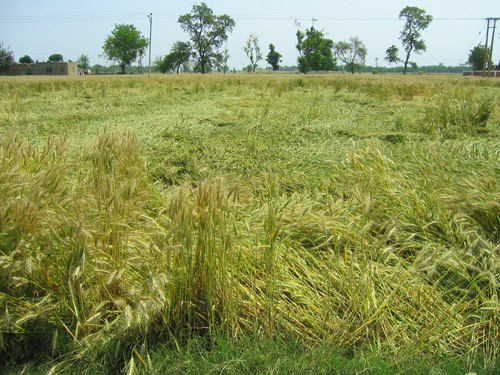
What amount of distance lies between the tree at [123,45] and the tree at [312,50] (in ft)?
108

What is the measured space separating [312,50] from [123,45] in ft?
122

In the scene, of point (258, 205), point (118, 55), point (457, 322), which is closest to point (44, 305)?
point (258, 205)

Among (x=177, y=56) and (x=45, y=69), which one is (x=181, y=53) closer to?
(x=177, y=56)

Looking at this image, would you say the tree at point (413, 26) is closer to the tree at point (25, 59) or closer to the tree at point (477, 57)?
the tree at point (477, 57)

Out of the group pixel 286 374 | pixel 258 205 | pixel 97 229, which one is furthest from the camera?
pixel 258 205

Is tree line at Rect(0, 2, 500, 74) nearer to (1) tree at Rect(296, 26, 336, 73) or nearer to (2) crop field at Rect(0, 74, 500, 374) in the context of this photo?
(1) tree at Rect(296, 26, 336, 73)

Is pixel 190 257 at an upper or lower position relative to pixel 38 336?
upper

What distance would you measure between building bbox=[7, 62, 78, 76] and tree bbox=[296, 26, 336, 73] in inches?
1545

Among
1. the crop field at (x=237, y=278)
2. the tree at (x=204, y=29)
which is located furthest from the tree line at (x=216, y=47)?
the crop field at (x=237, y=278)

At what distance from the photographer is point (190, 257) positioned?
6.44 ft

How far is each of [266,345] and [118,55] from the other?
84495mm

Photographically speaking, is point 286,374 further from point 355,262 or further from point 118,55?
point 118,55

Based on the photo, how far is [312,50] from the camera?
229ft

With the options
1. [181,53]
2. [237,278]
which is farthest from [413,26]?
[237,278]
